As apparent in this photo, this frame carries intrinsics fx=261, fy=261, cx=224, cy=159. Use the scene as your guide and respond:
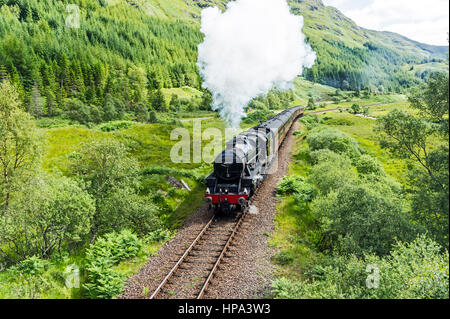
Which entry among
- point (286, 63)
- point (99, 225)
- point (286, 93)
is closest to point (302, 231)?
point (99, 225)

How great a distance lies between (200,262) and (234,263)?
1.67 meters

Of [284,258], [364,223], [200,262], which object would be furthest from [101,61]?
[364,223]

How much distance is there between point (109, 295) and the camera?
10.6 m

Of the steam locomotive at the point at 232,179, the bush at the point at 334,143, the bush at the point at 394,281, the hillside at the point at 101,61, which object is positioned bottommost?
the bush at the point at 394,281

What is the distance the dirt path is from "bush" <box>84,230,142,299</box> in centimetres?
63

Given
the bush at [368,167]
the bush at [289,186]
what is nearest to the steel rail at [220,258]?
the bush at [289,186]

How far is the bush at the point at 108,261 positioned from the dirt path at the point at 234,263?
0.63 meters

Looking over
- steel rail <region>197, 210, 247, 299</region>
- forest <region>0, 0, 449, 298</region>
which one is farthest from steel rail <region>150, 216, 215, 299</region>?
steel rail <region>197, 210, 247, 299</region>

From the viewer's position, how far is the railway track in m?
10.8

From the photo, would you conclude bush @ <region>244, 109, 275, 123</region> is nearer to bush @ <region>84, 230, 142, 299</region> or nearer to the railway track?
the railway track

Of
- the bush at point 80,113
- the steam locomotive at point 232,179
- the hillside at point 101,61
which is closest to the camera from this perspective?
the steam locomotive at point 232,179

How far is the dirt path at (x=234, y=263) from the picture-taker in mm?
10859

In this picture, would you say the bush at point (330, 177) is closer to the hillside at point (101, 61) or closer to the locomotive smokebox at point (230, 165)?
the locomotive smokebox at point (230, 165)

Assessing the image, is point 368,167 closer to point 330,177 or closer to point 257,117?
point 330,177
